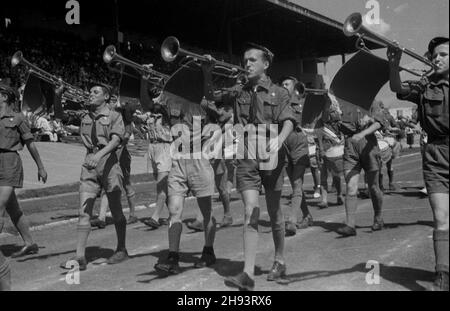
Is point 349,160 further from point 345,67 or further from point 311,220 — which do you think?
point 345,67

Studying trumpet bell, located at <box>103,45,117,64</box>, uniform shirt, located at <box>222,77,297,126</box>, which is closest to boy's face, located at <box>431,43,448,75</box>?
uniform shirt, located at <box>222,77,297,126</box>

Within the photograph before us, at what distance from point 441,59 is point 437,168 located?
0.85m

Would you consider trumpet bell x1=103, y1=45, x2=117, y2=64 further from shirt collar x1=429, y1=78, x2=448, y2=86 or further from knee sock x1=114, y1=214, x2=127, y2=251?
shirt collar x1=429, y1=78, x2=448, y2=86

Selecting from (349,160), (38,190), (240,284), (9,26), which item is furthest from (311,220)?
(9,26)

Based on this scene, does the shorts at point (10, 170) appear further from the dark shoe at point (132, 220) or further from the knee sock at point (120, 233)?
the dark shoe at point (132, 220)

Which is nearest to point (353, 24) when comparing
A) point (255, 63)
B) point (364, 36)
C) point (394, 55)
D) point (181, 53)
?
point (364, 36)

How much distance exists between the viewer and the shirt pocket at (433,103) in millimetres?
4559

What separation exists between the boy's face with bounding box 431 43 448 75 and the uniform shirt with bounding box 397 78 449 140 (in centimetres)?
11

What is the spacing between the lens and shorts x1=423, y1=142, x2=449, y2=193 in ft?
14.6

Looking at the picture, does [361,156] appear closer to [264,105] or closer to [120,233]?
[264,105]

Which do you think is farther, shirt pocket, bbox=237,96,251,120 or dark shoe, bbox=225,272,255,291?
shirt pocket, bbox=237,96,251,120

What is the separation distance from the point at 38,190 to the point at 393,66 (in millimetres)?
9895

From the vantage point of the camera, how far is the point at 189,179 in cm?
557

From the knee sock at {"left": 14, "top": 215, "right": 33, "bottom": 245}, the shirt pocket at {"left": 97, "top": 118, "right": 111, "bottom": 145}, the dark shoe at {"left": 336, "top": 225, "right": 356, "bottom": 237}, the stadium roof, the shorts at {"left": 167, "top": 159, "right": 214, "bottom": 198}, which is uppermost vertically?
the stadium roof
